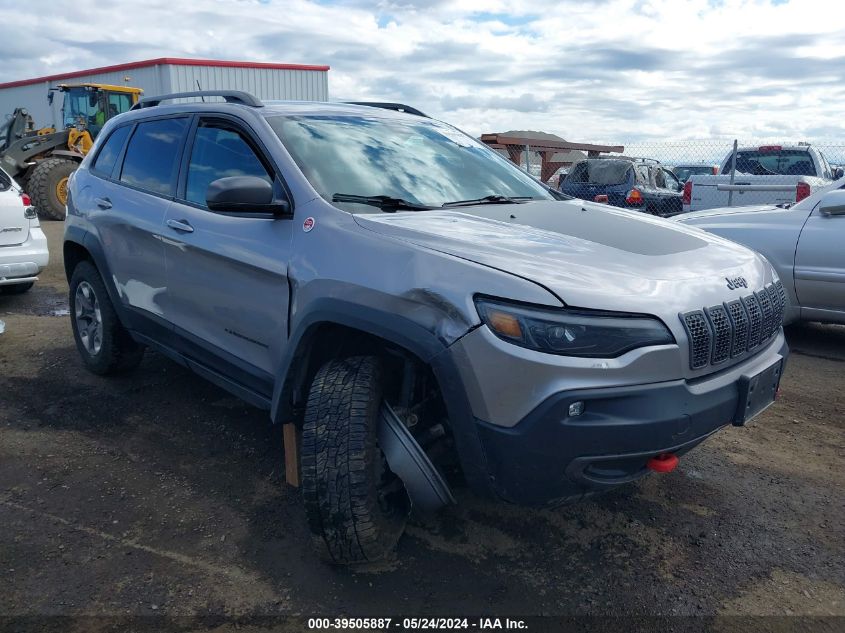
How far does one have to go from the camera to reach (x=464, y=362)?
2.29 meters

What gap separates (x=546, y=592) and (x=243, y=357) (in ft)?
5.37

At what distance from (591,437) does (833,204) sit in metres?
4.30

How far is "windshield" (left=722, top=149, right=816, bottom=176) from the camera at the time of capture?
12047mm

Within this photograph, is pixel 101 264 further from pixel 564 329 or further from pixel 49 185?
pixel 49 185

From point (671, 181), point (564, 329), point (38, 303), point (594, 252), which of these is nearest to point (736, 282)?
point (594, 252)

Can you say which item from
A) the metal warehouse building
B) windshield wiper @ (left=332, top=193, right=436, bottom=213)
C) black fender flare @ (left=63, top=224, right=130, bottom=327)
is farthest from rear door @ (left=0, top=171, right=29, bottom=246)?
the metal warehouse building

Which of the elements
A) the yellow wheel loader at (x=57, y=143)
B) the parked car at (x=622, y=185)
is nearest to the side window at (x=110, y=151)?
the parked car at (x=622, y=185)

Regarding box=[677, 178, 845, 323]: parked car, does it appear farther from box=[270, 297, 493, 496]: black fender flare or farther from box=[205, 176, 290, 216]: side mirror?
box=[205, 176, 290, 216]: side mirror

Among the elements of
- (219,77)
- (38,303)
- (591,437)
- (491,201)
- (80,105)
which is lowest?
(38,303)

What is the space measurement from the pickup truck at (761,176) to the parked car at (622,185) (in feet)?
3.31

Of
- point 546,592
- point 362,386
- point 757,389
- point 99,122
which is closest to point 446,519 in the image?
point 546,592

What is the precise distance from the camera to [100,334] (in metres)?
4.75

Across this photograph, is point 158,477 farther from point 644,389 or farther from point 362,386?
point 644,389

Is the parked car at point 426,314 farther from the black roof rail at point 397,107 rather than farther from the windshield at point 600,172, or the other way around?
the windshield at point 600,172
